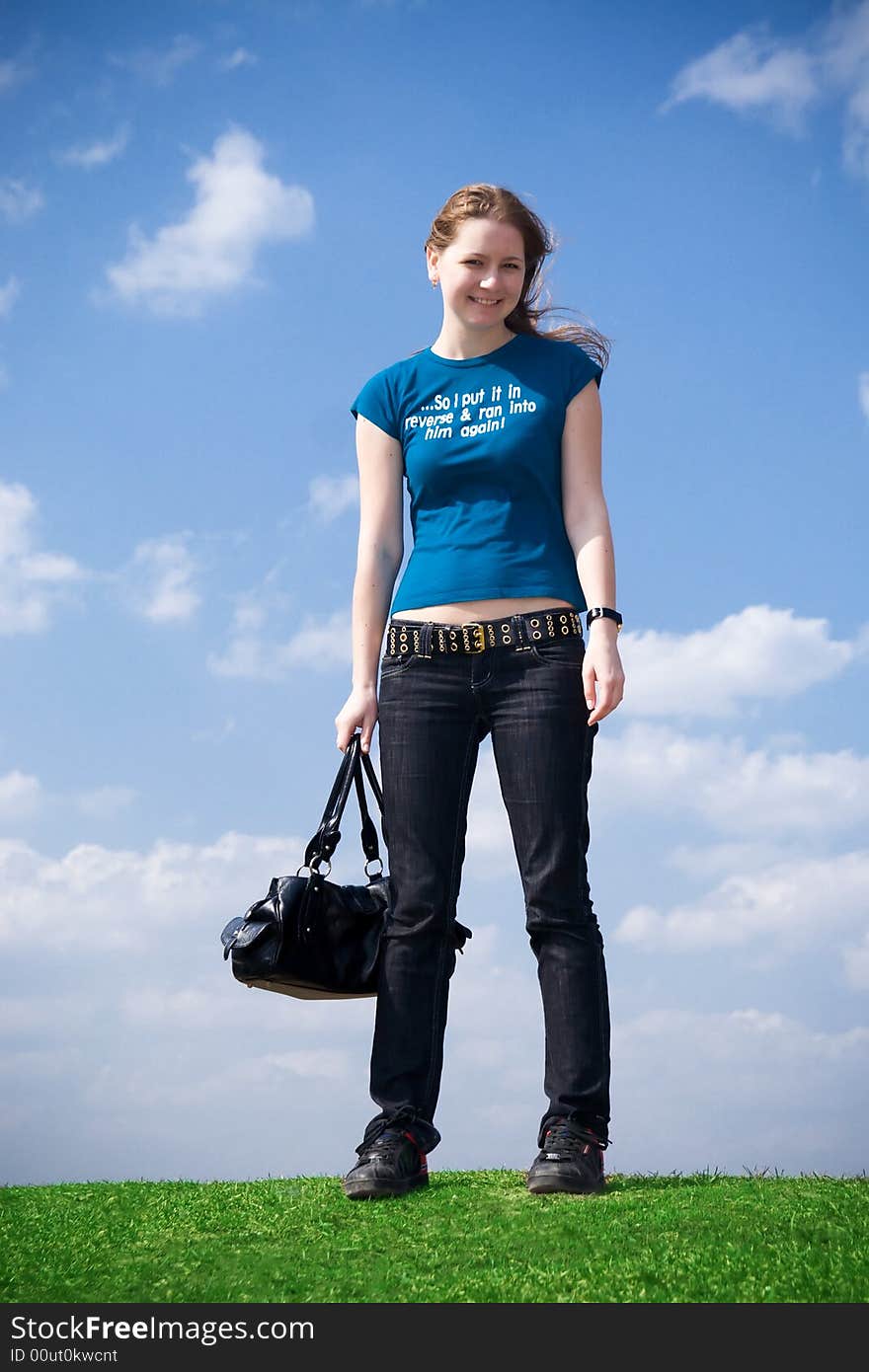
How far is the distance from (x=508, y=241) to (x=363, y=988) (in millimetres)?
2603

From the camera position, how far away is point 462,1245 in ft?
11.2

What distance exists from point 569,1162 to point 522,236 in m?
3.14

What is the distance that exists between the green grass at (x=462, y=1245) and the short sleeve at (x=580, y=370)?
2664 millimetres

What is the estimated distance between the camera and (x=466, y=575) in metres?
4.11

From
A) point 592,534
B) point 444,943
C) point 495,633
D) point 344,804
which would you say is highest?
point 592,534

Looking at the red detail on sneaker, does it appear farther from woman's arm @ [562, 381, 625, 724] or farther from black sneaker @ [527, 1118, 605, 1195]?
woman's arm @ [562, 381, 625, 724]

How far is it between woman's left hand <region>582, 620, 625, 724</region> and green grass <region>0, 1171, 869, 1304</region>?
60.5 inches

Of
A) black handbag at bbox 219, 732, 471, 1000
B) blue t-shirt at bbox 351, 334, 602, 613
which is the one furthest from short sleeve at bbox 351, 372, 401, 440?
black handbag at bbox 219, 732, 471, 1000

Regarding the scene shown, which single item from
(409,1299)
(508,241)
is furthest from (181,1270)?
(508,241)

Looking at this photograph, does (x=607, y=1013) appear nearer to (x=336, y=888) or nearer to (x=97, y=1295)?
(x=336, y=888)

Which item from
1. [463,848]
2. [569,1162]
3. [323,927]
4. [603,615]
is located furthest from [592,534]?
[569,1162]

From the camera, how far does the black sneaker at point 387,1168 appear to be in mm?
4023

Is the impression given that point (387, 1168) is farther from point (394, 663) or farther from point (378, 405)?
point (378, 405)
